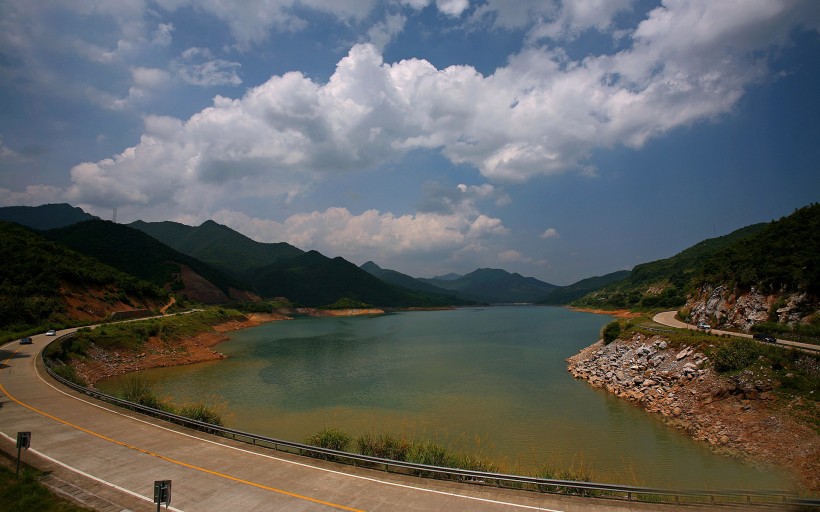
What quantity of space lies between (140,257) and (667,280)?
458ft

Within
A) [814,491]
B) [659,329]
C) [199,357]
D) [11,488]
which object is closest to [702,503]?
[814,491]

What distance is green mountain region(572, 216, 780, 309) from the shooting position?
264 feet

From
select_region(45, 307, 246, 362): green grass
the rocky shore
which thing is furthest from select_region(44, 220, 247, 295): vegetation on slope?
the rocky shore

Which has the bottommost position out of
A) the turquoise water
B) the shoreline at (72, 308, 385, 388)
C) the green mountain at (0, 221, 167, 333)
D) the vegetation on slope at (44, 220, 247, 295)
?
the turquoise water

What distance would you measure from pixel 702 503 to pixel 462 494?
5879 millimetres

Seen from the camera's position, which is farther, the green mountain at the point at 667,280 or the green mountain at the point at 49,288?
the green mountain at the point at 667,280

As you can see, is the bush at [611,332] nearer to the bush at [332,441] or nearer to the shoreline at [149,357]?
the bush at [332,441]

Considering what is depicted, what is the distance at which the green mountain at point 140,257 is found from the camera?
101 m

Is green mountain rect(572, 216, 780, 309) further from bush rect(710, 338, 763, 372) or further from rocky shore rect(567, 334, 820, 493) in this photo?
bush rect(710, 338, 763, 372)

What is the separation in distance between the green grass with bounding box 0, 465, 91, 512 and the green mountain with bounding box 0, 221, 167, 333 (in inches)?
1594

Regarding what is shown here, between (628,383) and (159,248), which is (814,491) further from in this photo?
(159,248)

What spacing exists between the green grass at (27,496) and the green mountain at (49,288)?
1594 inches

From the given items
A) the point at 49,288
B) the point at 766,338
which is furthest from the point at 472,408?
the point at 49,288

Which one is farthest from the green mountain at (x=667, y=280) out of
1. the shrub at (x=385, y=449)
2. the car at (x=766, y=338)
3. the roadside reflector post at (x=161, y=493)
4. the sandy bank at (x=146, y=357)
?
the sandy bank at (x=146, y=357)
